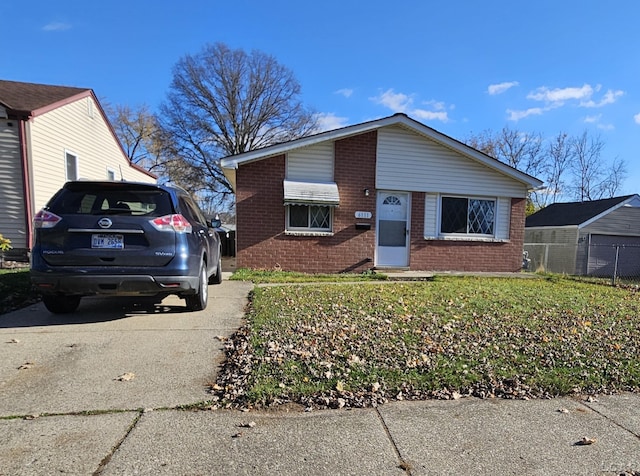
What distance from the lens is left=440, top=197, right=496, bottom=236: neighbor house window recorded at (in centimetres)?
1129

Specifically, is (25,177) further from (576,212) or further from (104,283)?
(576,212)

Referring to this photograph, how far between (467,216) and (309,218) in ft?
16.1

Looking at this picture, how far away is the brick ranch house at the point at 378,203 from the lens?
33.2 ft

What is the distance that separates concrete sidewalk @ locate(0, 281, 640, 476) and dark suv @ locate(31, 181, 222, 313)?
1.06m

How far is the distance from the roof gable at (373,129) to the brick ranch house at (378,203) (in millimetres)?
28

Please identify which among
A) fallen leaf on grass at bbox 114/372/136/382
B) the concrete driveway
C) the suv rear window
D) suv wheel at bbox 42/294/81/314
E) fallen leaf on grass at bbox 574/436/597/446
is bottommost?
fallen leaf on grass at bbox 574/436/597/446

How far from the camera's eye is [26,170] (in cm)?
986

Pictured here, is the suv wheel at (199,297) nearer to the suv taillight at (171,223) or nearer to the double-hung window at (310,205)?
the suv taillight at (171,223)

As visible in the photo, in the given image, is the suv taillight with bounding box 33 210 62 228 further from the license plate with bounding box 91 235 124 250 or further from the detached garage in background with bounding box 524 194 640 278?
the detached garage in background with bounding box 524 194 640 278

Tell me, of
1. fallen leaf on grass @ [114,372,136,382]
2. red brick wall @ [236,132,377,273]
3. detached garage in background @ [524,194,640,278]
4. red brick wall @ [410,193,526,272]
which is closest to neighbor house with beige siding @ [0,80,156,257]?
red brick wall @ [236,132,377,273]

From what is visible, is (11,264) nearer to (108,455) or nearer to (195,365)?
(195,365)

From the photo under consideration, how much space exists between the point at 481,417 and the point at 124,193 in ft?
14.7

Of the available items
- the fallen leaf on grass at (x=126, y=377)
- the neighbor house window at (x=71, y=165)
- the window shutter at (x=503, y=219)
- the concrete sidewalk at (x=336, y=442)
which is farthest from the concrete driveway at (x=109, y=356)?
the window shutter at (x=503, y=219)

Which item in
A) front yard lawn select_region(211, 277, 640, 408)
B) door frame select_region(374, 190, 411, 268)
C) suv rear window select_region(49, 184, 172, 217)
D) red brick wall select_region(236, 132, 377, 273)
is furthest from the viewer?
door frame select_region(374, 190, 411, 268)
